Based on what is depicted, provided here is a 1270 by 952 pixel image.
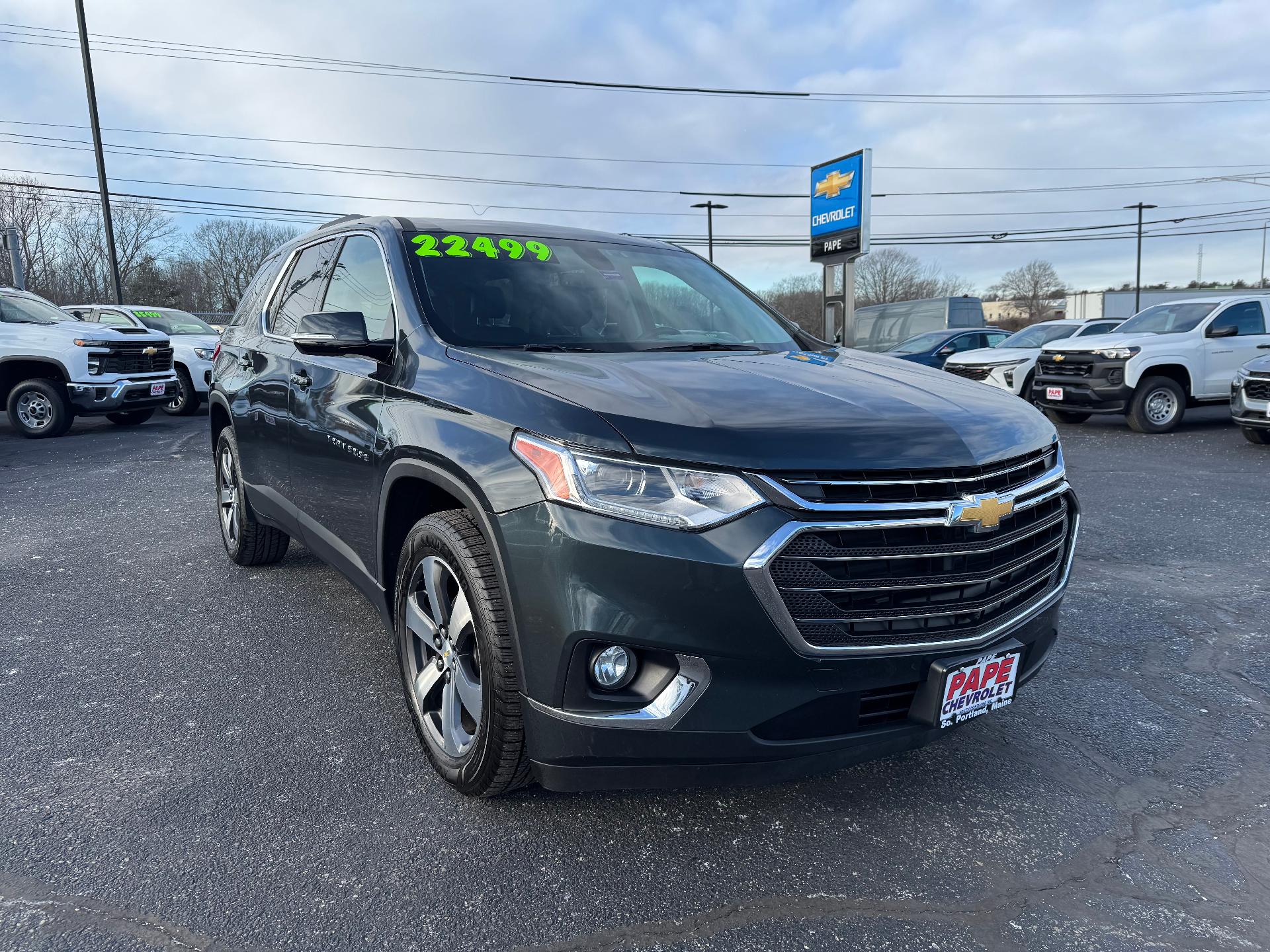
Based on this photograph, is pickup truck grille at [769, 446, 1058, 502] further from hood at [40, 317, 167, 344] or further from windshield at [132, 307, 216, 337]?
windshield at [132, 307, 216, 337]

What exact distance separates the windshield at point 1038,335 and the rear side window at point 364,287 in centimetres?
1379

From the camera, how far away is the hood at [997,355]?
1444cm

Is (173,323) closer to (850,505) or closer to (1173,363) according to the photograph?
(1173,363)

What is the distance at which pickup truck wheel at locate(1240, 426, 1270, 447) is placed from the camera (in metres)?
10.4

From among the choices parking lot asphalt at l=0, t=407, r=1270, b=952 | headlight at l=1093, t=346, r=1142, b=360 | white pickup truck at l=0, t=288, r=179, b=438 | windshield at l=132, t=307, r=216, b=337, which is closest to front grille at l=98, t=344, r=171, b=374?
white pickup truck at l=0, t=288, r=179, b=438

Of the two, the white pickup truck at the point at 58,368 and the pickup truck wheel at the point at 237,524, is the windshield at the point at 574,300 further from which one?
the white pickup truck at the point at 58,368

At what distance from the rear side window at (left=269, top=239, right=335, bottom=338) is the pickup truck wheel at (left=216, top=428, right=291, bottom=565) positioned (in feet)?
2.85

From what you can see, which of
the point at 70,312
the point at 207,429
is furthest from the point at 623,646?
the point at 70,312

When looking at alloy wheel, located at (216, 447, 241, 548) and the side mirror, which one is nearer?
the side mirror

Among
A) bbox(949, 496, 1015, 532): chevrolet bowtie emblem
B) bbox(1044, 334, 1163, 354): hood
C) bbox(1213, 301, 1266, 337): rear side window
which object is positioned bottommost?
bbox(949, 496, 1015, 532): chevrolet bowtie emblem

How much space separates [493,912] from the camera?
2166mm

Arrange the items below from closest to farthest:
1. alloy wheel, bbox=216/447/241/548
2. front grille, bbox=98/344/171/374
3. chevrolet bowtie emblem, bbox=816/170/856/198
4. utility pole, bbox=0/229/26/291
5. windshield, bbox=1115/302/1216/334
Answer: alloy wheel, bbox=216/447/241/548 < windshield, bbox=1115/302/1216/334 < front grille, bbox=98/344/171/374 < chevrolet bowtie emblem, bbox=816/170/856/198 < utility pole, bbox=0/229/26/291

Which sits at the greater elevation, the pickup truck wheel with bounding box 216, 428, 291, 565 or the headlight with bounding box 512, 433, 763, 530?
the headlight with bounding box 512, 433, 763, 530

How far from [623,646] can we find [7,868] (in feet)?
5.78
